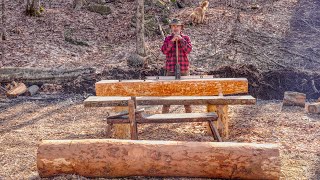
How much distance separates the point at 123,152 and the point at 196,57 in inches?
325

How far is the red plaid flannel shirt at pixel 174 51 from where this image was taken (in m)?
7.53

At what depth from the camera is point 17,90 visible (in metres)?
9.37

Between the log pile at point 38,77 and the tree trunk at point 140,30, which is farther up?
the tree trunk at point 140,30

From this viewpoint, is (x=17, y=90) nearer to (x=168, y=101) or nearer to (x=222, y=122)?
(x=168, y=101)

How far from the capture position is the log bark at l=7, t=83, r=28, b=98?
30.3 feet

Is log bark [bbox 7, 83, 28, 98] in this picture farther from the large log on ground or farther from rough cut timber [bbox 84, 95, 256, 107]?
the large log on ground

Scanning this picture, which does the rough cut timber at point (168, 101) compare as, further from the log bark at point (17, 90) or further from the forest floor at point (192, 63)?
the log bark at point (17, 90)

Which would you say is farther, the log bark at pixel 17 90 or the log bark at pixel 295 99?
the log bark at pixel 17 90

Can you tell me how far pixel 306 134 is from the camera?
6074 mm

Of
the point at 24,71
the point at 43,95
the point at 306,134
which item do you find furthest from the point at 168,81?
the point at 24,71

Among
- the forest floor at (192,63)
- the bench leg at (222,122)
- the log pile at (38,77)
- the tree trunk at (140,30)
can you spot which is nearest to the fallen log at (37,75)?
the log pile at (38,77)

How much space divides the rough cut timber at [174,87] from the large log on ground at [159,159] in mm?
2367

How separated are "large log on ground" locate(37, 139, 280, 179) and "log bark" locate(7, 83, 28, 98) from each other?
5493 mm

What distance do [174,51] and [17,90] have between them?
444 cm
